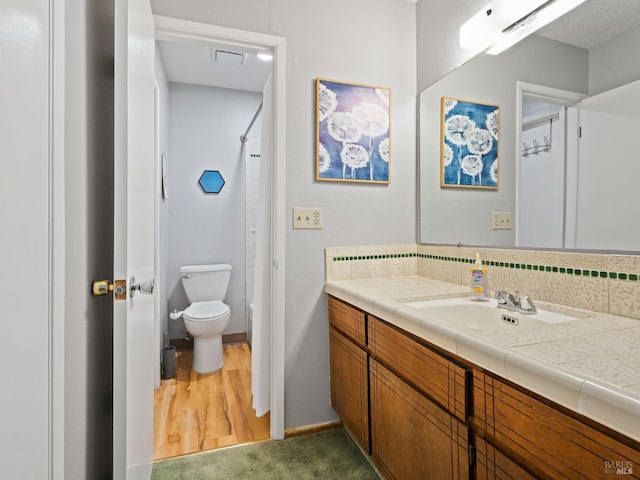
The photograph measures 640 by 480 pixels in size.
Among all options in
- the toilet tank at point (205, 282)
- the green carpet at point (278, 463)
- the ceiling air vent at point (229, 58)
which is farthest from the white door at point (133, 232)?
the toilet tank at point (205, 282)

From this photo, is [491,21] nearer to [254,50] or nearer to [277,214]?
[254,50]

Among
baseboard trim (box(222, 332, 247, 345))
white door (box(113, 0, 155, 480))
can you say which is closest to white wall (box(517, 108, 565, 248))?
white door (box(113, 0, 155, 480))

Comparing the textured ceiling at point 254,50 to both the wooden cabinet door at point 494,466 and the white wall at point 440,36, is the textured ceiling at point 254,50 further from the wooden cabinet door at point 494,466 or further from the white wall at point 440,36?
the wooden cabinet door at point 494,466

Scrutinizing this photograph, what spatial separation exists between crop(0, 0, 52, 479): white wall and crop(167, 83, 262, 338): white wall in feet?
8.85

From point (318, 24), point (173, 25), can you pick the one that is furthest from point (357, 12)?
point (173, 25)

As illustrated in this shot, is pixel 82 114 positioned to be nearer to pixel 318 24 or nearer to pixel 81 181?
pixel 81 181

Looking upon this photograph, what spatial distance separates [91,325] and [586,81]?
1.82 metres

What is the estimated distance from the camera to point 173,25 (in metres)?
1.61

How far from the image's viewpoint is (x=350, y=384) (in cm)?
162

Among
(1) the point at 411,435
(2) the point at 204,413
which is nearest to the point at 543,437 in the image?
(1) the point at 411,435

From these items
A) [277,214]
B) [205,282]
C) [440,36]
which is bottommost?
[205,282]

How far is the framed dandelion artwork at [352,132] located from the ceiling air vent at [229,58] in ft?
4.40

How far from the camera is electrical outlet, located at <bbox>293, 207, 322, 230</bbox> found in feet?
5.99

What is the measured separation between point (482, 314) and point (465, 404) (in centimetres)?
55
